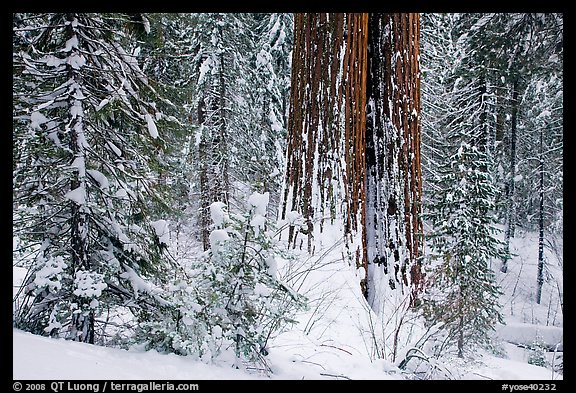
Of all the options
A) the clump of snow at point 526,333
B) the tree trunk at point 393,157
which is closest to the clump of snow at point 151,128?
the tree trunk at point 393,157

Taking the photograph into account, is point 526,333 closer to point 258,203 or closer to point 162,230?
point 258,203

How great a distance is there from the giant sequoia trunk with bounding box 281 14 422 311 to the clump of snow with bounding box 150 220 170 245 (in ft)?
4.87

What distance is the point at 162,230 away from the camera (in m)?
3.54

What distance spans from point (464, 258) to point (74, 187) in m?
3.79

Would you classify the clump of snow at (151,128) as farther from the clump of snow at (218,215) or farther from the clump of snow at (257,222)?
the clump of snow at (257,222)

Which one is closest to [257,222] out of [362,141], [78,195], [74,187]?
[78,195]

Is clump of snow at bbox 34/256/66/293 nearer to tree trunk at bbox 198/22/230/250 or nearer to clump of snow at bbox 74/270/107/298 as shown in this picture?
clump of snow at bbox 74/270/107/298

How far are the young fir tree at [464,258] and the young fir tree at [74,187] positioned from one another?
9.09 ft

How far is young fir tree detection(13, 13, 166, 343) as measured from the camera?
125 inches

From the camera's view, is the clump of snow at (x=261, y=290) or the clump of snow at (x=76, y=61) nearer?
the clump of snow at (x=261, y=290)

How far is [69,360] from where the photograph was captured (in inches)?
98.7

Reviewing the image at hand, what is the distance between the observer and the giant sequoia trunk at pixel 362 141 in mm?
4617

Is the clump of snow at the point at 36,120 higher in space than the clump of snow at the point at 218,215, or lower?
higher
